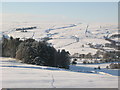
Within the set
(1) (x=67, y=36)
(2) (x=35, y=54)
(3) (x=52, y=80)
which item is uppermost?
(1) (x=67, y=36)

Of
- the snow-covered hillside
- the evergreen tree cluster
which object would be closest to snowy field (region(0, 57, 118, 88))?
the evergreen tree cluster

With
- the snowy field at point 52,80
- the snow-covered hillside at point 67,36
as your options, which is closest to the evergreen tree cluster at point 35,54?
the snowy field at point 52,80

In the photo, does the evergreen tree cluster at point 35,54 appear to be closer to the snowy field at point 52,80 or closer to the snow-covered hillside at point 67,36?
the snowy field at point 52,80

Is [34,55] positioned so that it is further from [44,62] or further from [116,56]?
[116,56]

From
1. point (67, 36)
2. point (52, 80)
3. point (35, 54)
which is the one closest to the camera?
point (52, 80)

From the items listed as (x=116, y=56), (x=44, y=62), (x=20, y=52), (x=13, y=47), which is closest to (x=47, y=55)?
(x=44, y=62)

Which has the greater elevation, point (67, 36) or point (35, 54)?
point (67, 36)

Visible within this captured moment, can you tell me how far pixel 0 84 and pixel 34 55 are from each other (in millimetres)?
13284

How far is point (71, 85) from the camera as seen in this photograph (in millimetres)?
6586

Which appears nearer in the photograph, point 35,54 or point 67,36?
point 35,54

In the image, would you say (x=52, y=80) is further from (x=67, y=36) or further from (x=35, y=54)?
(x=67, y=36)

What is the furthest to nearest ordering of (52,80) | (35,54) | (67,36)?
(67,36) → (35,54) → (52,80)

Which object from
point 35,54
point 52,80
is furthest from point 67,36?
point 52,80

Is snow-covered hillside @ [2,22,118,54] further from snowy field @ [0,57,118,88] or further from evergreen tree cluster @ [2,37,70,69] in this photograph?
snowy field @ [0,57,118,88]
